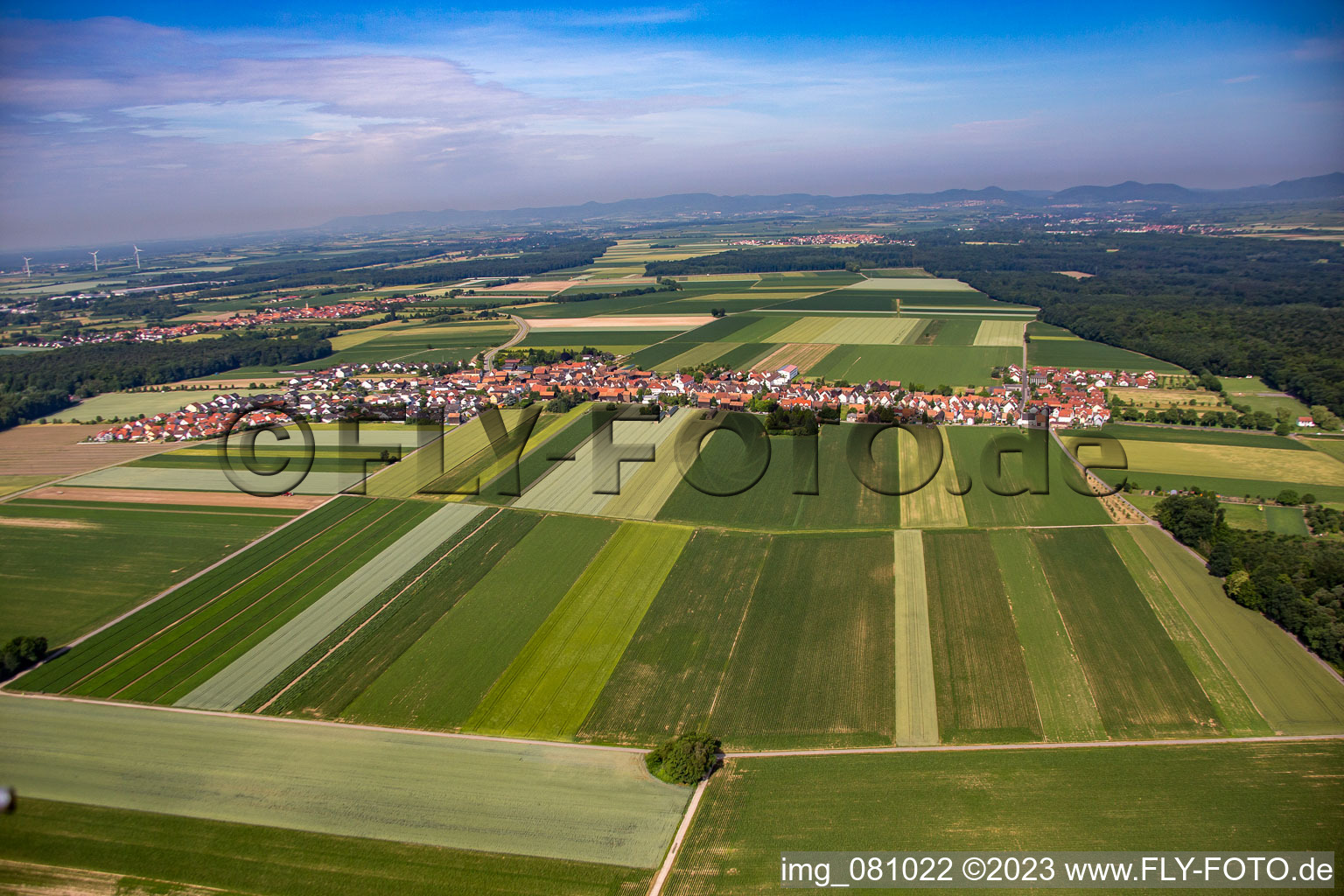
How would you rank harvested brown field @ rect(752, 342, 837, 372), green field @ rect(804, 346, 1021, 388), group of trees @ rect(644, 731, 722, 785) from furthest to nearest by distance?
harvested brown field @ rect(752, 342, 837, 372) < green field @ rect(804, 346, 1021, 388) < group of trees @ rect(644, 731, 722, 785)

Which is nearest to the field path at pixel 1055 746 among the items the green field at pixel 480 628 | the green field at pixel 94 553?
the green field at pixel 480 628

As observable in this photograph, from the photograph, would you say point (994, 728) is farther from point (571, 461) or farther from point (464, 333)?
point (464, 333)

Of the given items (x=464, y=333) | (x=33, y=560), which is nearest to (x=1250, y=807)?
(x=33, y=560)

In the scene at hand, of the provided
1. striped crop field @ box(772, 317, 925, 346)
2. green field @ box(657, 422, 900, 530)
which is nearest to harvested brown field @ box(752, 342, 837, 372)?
striped crop field @ box(772, 317, 925, 346)

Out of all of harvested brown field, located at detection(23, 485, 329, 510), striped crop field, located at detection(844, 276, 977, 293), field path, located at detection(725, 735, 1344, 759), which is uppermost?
striped crop field, located at detection(844, 276, 977, 293)

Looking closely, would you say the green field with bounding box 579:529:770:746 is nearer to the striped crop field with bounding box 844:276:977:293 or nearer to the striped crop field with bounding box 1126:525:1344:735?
the striped crop field with bounding box 1126:525:1344:735

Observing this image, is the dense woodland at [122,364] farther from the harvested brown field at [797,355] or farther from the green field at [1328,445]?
the green field at [1328,445]
